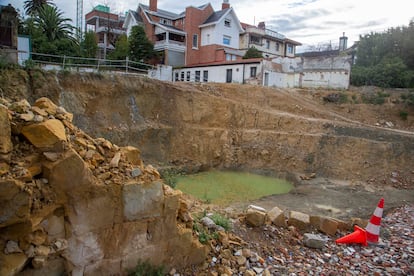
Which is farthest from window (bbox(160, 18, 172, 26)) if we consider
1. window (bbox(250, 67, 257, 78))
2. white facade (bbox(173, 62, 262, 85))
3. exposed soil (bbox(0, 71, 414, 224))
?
exposed soil (bbox(0, 71, 414, 224))

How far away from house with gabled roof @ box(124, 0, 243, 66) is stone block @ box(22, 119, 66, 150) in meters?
25.3

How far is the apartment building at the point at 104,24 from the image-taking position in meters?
32.1

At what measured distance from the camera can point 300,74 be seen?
23.2m

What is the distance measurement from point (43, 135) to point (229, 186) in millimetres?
9473

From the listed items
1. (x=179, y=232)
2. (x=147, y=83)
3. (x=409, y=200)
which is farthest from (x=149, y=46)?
(x=179, y=232)

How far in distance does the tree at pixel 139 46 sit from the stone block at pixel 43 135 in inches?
879

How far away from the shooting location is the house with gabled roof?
28.5m

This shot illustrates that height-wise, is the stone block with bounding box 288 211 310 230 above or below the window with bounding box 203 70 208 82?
below

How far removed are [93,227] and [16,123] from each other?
1577 millimetres

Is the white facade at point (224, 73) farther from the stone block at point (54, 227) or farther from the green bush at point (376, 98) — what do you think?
the stone block at point (54, 227)

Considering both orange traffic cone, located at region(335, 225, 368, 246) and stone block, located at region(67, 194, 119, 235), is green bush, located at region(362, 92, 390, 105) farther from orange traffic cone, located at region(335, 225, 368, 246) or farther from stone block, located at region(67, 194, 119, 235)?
stone block, located at region(67, 194, 119, 235)

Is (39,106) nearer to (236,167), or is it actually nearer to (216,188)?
(216,188)

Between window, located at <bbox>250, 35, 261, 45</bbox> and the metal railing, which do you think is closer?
the metal railing

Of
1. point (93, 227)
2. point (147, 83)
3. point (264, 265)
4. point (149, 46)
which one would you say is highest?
point (149, 46)
